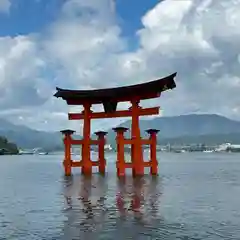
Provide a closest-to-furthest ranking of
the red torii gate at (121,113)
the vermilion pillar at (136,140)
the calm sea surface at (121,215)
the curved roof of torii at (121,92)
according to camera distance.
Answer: the calm sea surface at (121,215) < the curved roof of torii at (121,92) < the red torii gate at (121,113) < the vermilion pillar at (136,140)

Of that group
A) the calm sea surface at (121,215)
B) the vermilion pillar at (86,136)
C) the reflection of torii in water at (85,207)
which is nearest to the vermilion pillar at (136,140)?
the vermilion pillar at (86,136)

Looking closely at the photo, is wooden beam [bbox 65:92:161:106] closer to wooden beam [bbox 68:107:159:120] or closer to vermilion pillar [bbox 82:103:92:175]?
vermilion pillar [bbox 82:103:92:175]

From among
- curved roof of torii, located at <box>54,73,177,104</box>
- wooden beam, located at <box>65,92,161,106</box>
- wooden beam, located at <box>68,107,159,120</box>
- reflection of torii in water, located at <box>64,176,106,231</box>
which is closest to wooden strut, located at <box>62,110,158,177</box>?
wooden beam, located at <box>68,107,159,120</box>

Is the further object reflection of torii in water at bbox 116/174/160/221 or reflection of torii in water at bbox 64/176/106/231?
reflection of torii in water at bbox 116/174/160/221

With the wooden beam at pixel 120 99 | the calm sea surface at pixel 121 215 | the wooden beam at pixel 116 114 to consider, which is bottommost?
the calm sea surface at pixel 121 215

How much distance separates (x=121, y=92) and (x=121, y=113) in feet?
6.26

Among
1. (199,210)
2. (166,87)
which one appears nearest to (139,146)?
(166,87)

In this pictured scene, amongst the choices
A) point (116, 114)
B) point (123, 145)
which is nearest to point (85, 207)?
point (123, 145)

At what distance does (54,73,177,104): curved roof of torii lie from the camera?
34.3 metres

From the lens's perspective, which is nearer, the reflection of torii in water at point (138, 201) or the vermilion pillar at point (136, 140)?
the reflection of torii in water at point (138, 201)

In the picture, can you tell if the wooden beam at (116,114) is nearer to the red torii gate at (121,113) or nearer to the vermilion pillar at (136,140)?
the red torii gate at (121,113)

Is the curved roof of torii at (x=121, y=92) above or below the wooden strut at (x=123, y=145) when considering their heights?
above

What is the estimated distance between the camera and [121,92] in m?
36.8

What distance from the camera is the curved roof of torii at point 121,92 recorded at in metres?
34.3
